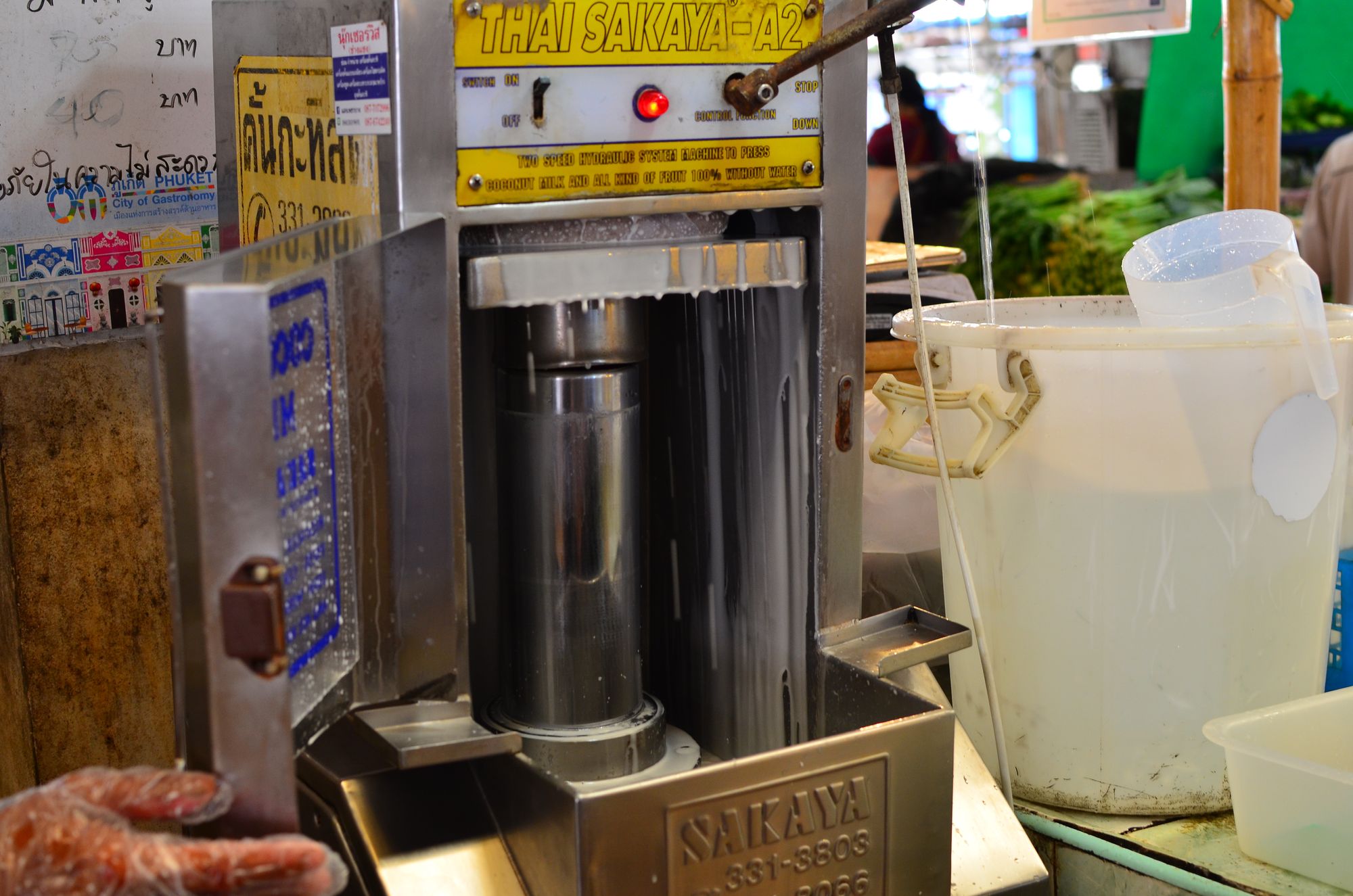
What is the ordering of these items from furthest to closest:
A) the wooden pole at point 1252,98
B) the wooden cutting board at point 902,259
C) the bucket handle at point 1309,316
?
the wooden cutting board at point 902,259
the wooden pole at point 1252,98
the bucket handle at point 1309,316

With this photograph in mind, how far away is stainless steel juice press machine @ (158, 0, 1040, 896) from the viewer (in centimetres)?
79

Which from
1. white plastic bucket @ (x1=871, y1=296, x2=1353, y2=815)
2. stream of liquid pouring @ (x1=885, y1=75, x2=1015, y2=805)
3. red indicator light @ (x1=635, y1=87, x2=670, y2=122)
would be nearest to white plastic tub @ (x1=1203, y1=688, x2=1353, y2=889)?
white plastic bucket @ (x1=871, y1=296, x2=1353, y2=815)

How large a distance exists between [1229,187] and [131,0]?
156cm

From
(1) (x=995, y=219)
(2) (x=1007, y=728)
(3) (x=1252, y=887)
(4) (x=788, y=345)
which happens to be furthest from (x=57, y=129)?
(1) (x=995, y=219)

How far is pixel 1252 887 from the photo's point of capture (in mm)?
1238

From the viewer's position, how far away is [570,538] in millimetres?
1158

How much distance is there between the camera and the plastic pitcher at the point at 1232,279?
125cm

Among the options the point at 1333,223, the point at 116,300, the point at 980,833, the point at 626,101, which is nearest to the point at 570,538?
the point at 626,101

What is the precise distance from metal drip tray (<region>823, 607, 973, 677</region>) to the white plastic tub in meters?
0.29

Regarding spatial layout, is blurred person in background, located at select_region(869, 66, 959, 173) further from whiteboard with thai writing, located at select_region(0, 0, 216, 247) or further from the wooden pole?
whiteboard with thai writing, located at select_region(0, 0, 216, 247)

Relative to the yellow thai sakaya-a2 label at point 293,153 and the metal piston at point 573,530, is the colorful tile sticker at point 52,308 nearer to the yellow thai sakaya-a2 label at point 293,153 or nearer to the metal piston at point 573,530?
the yellow thai sakaya-a2 label at point 293,153

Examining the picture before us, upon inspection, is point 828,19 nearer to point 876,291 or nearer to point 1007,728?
point 1007,728

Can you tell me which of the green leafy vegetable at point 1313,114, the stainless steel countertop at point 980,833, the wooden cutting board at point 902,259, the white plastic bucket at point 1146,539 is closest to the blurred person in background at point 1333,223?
the green leafy vegetable at point 1313,114

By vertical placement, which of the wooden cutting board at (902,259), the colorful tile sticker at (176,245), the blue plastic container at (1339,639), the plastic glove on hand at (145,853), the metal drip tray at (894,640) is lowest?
the blue plastic container at (1339,639)
